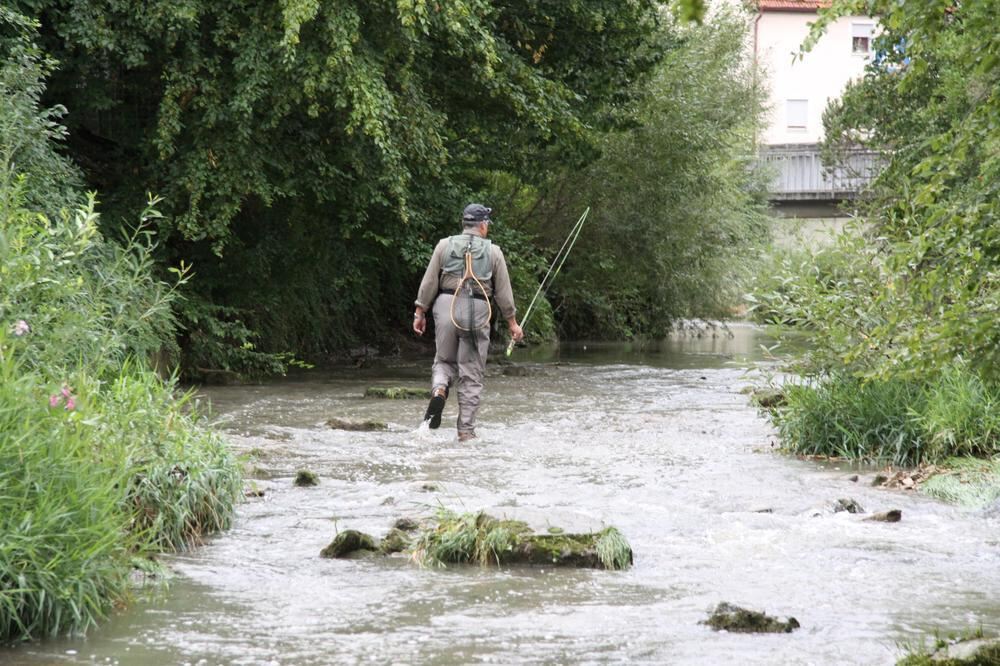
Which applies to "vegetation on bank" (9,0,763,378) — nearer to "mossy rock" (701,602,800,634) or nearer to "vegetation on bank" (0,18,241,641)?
"vegetation on bank" (0,18,241,641)

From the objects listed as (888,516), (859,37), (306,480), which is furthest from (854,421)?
(859,37)


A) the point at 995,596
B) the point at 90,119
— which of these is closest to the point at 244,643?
the point at 995,596

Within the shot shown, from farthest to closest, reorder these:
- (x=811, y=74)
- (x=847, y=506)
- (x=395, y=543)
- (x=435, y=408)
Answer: (x=811, y=74), (x=435, y=408), (x=847, y=506), (x=395, y=543)

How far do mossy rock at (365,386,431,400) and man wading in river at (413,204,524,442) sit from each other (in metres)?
4.25

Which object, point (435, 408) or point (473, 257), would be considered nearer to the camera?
point (473, 257)

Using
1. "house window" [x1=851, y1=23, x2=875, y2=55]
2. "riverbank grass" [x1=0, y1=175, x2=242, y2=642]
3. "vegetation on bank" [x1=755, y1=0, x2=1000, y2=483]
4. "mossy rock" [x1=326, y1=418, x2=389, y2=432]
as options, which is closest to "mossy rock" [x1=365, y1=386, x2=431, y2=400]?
"mossy rock" [x1=326, y1=418, x2=389, y2=432]

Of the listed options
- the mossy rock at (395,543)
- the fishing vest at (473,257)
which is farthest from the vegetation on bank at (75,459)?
the fishing vest at (473,257)

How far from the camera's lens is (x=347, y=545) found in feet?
23.5

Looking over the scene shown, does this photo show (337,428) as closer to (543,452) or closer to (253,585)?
(543,452)

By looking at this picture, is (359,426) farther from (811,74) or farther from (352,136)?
(811,74)

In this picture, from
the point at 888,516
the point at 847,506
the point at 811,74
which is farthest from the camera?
the point at 811,74

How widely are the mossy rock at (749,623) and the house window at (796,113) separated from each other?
199 feet

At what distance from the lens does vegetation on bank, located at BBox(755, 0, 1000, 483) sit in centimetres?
519

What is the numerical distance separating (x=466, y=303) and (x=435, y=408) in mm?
1051
